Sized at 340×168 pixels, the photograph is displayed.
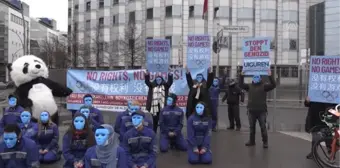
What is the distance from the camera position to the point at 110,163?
521cm

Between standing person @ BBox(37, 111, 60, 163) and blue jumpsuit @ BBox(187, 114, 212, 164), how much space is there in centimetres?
262

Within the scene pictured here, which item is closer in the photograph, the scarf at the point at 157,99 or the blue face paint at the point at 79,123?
the blue face paint at the point at 79,123

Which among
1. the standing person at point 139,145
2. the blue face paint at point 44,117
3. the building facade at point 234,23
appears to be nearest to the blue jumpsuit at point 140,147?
the standing person at point 139,145

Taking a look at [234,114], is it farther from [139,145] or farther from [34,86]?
[139,145]

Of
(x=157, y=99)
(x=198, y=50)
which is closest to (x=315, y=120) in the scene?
(x=157, y=99)

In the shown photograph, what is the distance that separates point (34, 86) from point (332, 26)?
41.7 metres

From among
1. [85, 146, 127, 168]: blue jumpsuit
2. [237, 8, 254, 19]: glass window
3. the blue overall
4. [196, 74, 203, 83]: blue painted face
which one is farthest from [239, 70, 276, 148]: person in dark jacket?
[237, 8, 254, 19]: glass window

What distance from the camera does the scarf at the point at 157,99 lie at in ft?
32.0

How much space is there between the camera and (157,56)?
10781 mm

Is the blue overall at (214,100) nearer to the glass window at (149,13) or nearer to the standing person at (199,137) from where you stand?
the standing person at (199,137)

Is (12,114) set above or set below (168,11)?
below

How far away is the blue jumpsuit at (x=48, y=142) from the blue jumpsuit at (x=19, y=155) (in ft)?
6.14

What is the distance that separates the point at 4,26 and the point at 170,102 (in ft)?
283

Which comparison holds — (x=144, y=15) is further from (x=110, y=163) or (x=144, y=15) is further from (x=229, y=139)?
(x=110, y=163)
